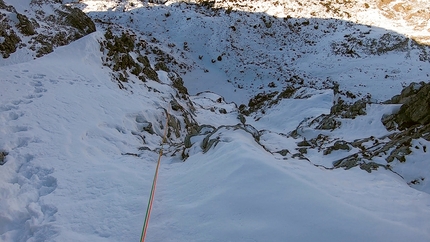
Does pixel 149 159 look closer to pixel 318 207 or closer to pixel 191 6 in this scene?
pixel 318 207

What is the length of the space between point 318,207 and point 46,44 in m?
17.3

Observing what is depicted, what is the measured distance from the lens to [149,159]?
8.20m

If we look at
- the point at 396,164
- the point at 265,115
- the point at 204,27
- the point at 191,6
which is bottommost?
the point at 265,115

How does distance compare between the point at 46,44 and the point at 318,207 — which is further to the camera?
the point at 46,44

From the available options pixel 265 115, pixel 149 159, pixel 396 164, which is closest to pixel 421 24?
pixel 265 115

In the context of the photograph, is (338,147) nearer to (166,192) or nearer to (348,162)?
(348,162)

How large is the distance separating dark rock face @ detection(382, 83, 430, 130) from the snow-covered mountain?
0.18 ft

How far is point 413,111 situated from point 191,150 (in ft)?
31.4

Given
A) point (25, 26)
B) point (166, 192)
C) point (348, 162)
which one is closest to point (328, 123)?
point (348, 162)

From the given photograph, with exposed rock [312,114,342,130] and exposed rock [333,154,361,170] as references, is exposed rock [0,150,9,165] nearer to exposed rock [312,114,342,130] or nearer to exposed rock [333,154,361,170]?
exposed rock [333,154,361,170]

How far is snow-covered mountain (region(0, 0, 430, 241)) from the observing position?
4.31 metres

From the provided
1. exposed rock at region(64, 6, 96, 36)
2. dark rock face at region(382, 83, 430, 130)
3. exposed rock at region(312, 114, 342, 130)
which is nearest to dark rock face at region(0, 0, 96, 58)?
exposed rock at region(64, 6, 96, 36)

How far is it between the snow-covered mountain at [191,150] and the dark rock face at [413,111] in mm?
54

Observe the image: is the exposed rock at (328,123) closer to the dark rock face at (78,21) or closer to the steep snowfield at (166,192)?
the steep snowfield at (166,192)
